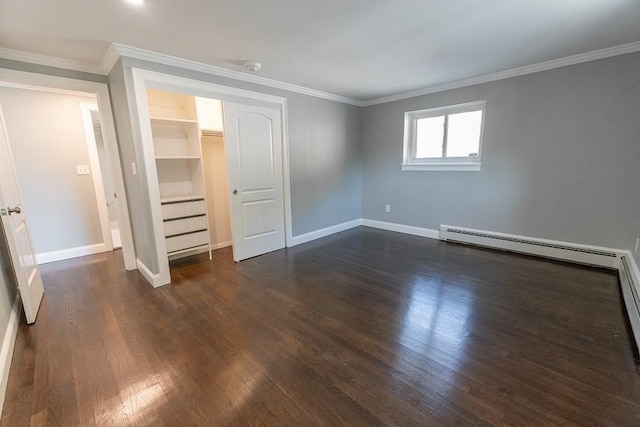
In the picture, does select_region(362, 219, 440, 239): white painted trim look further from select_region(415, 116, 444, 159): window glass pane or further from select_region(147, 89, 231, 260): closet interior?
select_region(147, 89, 231, 260): closet interior

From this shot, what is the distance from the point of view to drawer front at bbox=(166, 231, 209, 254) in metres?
3.23

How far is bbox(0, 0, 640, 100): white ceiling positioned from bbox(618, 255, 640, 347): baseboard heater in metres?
2.16

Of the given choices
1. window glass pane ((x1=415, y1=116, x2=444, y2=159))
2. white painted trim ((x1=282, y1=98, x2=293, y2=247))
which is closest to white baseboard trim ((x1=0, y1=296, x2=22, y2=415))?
white painted trim ((x1=282, y1=98, x2=293, y2=247))

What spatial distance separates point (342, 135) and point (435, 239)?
2.35 m

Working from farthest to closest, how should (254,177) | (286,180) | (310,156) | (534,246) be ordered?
(310,156)
(286,180)
(254,177)
(534,246)

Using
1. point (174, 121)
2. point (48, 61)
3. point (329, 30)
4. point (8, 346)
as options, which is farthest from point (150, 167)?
point (329, 30)

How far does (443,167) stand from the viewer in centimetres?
408

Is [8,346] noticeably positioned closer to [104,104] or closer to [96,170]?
[104,104]

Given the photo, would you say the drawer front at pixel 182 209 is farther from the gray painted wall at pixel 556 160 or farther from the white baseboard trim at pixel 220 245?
the gray painted wall at pixel 556 160

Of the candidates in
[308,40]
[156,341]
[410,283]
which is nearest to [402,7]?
[308,40]

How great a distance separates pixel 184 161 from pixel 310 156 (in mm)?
1804

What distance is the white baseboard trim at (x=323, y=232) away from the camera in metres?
4.20

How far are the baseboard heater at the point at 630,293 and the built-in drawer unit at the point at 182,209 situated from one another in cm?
416

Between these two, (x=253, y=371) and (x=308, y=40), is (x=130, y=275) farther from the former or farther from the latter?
(x=308, y=40)
